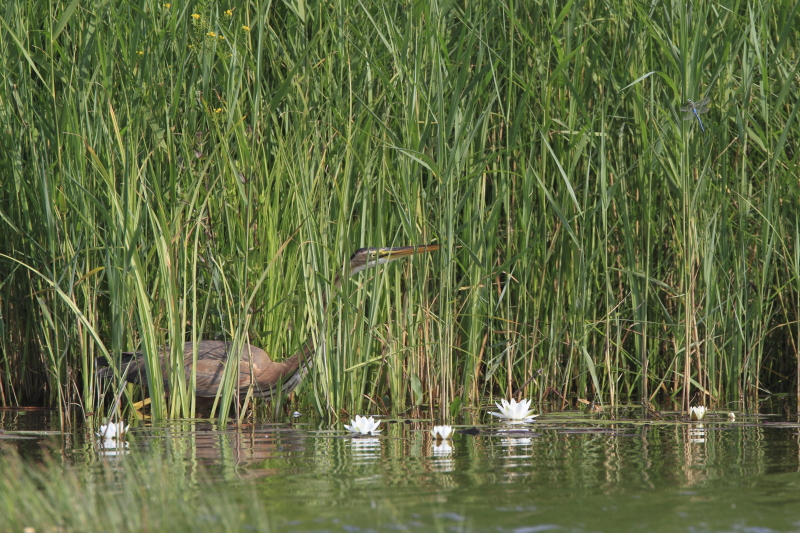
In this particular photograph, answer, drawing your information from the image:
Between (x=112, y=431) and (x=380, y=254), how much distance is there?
1.46 m

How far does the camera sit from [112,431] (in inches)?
132

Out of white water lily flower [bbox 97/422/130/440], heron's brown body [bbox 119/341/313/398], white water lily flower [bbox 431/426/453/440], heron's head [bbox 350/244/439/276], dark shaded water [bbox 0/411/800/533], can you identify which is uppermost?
heron's head [bbox 350/244/439/276]

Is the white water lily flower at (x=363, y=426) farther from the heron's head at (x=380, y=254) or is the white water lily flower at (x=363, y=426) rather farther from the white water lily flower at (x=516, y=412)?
the heron's head at (x=380, y=254)

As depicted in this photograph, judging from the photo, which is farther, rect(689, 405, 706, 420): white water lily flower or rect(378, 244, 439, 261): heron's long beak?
rect(378, 244, 439, 261): heron's long beak

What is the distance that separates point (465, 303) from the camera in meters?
4.39

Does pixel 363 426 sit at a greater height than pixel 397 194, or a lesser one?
lesser

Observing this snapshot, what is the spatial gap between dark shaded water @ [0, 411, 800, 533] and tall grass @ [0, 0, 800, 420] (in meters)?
0.48

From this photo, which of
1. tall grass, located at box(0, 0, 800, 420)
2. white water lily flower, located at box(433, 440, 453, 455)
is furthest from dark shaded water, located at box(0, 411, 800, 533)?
tall grass, located at box(0, 0, 800, 420)

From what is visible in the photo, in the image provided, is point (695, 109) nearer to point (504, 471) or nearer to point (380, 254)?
point (380, 254)

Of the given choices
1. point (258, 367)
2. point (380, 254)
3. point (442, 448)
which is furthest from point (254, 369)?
point (442, 448)

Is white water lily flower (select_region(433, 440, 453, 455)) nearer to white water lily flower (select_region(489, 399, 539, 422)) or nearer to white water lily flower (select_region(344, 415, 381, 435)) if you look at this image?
white water lily flower (select_region(344, 415, 381, 435))

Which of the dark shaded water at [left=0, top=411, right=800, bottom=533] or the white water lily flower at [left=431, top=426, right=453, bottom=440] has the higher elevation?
the white water lily flower at [left=431, top=426, right=453, bottom=440]

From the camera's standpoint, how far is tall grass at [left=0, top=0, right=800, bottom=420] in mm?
3957

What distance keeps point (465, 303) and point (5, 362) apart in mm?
2219
